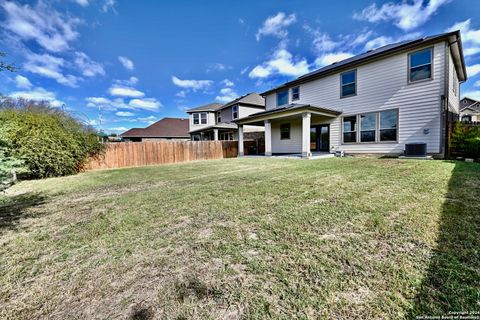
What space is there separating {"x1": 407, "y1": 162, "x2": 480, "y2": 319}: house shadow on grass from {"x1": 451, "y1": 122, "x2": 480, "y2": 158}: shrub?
23.8ft

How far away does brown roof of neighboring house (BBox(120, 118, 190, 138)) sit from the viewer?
29.6 m

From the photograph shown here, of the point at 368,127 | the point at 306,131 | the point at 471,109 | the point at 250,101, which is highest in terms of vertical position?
the point at 250,101

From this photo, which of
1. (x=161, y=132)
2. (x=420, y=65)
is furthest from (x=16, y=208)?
(x=161, y=132)

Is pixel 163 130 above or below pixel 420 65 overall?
below

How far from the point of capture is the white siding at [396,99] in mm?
8766

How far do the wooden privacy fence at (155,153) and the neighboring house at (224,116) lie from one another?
395 centimetres

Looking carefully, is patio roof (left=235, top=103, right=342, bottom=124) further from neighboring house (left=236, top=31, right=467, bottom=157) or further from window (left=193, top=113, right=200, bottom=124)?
window (left=193, top=113, right=200, bottom=124)

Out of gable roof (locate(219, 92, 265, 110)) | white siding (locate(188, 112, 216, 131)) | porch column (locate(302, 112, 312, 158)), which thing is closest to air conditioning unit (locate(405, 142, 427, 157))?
porch column (locate(302, 112, 312, 158))

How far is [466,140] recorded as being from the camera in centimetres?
795

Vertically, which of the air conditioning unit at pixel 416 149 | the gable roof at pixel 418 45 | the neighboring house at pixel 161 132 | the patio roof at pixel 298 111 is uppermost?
the gable roof at pixel 418 45

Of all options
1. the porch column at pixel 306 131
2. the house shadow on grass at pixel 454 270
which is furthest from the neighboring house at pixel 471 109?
the house shadow on grass at pixel 454 270

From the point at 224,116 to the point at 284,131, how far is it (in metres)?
10.4

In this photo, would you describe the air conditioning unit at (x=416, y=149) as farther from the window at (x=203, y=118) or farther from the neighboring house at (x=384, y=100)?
the window at (x=203, y=118)

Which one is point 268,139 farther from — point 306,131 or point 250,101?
point 250,101
